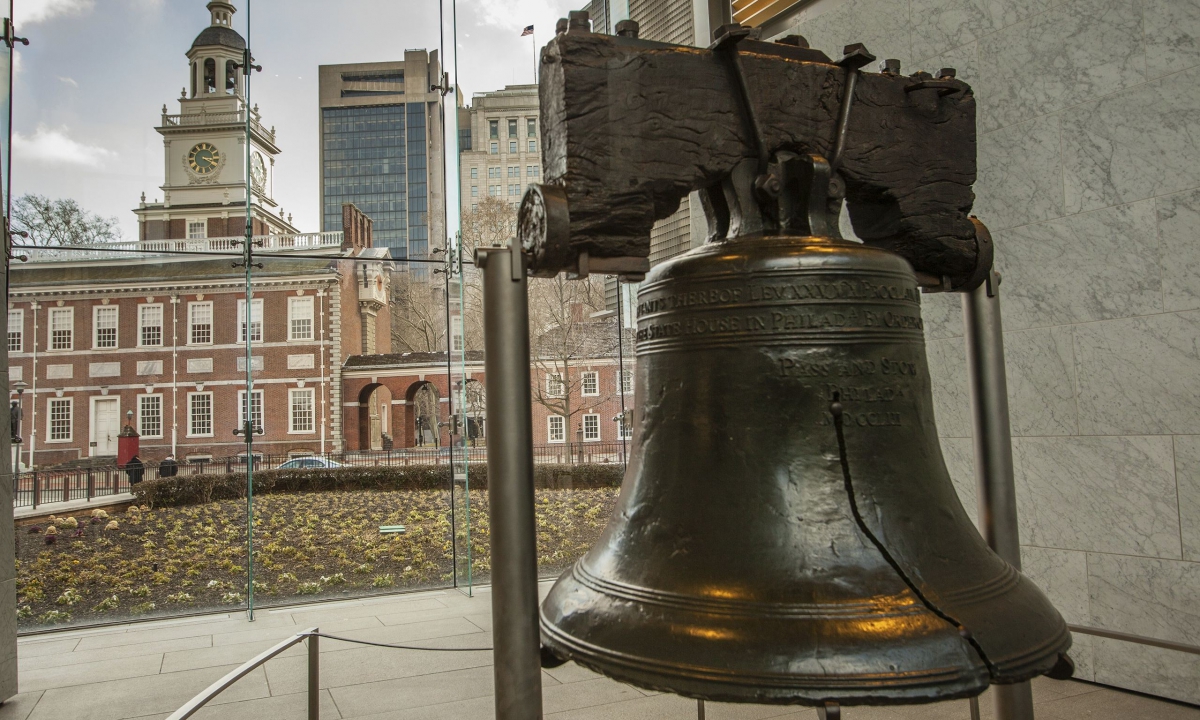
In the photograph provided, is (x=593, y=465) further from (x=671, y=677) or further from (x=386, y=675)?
(x=671, y=677)

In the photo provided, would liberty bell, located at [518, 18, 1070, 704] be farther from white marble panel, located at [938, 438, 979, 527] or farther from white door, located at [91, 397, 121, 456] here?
white door, located at [91, 397, 121, 456]

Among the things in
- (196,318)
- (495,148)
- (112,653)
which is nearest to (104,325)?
(196,318)

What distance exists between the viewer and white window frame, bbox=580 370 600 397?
744 centimetres

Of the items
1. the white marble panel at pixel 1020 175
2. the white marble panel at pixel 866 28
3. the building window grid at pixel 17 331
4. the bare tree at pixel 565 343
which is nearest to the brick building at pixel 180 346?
the building window grid at pixel 17 331

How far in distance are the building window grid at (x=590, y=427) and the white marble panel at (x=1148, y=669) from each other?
A: 4.61m

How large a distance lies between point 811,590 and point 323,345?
6.59 metres

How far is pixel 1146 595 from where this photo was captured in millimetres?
3143

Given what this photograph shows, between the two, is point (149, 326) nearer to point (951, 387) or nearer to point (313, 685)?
point (313, 685)

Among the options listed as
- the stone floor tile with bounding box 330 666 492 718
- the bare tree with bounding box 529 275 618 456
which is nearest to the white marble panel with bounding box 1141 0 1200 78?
the stone floor tile with bounding box 330 666 492 718

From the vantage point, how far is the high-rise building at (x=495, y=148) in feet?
24.6

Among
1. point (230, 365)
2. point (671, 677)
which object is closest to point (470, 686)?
point (671, 677)

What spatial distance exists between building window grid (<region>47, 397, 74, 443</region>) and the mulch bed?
24.9 inches

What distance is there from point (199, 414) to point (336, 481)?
1291 mm

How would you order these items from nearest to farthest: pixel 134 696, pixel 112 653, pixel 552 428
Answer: pixel 134 696 → pixel 112 653 → pixel 552 428
